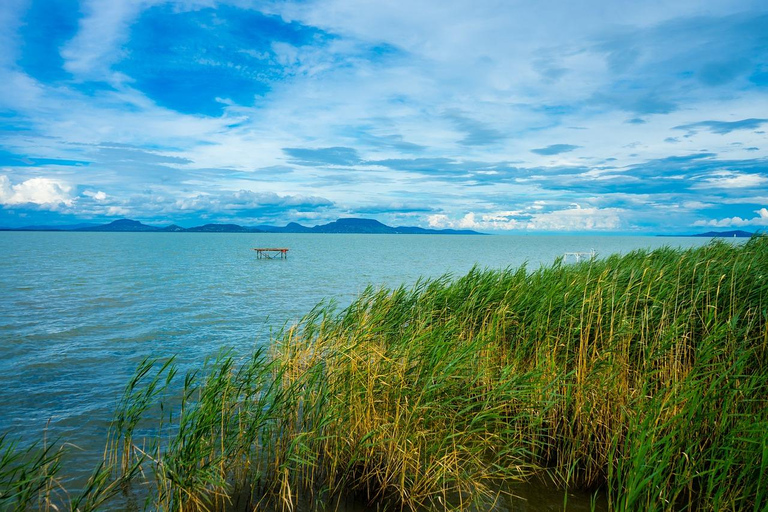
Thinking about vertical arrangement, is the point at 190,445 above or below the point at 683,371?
below

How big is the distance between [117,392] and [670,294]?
12408 millimetres

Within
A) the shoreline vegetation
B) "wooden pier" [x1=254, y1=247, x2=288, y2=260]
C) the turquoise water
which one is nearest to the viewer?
the shoreline vegetation

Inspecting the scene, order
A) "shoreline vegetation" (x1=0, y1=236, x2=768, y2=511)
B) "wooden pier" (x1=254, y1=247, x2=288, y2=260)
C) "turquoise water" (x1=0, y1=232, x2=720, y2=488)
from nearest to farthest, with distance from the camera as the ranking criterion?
"shoreline vegetation" (x1=0, y1=236, x2=768, y2=511) < "turquoise water" (x1=0, y1=232, x2=720, y2=488) < "wooden pier" (x1=254, y1=247, x2=288, y2=260)

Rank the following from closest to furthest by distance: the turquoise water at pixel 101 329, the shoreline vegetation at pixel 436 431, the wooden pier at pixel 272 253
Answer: the shoreline vegetation at pixel 436 431, the turquoise water at pixel 101 329, the wooden pier at pixel 272 253

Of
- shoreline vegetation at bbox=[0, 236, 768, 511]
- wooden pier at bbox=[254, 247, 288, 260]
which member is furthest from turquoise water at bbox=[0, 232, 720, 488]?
wooden pier at bbox=[254, 247, 288, 260]

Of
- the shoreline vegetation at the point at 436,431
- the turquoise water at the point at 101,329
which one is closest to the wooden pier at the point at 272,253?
the turquoise water at the point at 101,329

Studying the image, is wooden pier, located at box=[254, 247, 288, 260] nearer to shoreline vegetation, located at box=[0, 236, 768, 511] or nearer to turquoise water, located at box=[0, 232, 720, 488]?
turquoise water, located at box=[0, 232, 720, 488]

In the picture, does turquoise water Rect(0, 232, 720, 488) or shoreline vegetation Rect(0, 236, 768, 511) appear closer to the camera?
shoreline vegetation Rect(0, 236, 768, 511)

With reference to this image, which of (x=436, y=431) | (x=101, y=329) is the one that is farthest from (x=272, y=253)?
(x=436, y=431)

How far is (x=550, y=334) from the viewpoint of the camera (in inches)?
295

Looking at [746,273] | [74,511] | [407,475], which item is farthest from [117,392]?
[746,273]

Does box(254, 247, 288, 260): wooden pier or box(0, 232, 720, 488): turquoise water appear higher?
box(254, 247, 288, 260): wooden pier

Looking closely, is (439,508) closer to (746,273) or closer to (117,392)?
(746,273)

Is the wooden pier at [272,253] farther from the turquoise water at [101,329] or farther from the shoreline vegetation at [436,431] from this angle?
the shoreline vegetation at [436,431]
